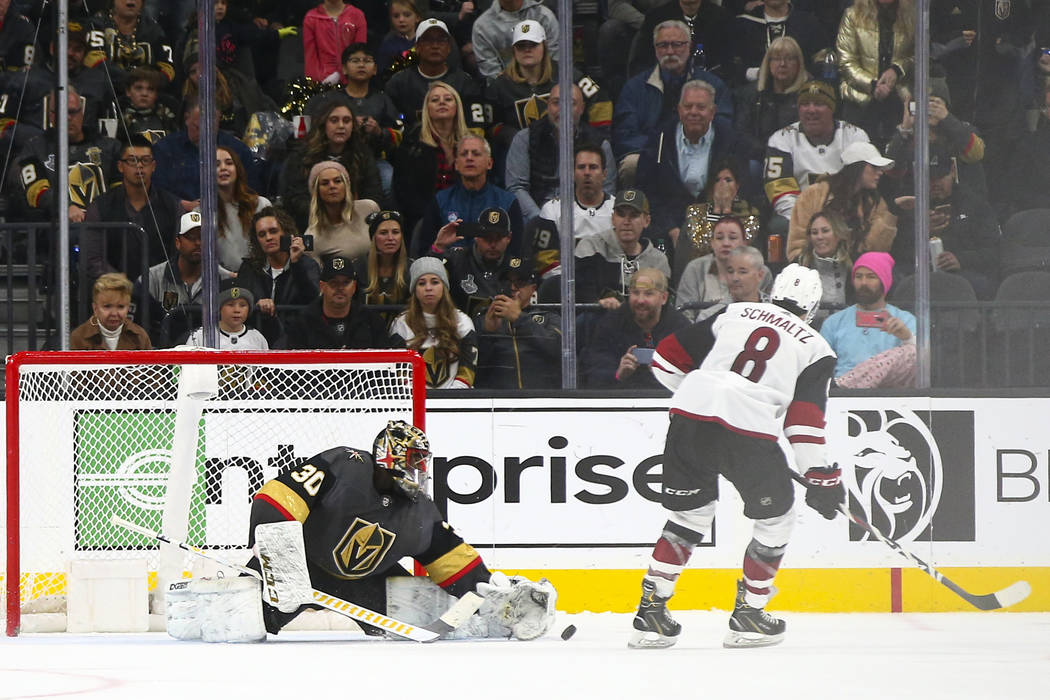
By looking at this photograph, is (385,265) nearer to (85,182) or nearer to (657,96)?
(85,182)

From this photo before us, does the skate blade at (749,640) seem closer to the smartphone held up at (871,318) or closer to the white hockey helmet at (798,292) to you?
the white hockey helmet at (798,292)

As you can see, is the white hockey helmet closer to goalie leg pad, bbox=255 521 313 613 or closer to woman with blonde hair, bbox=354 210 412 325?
woman with blonde hair, bbox=354 210 412 325

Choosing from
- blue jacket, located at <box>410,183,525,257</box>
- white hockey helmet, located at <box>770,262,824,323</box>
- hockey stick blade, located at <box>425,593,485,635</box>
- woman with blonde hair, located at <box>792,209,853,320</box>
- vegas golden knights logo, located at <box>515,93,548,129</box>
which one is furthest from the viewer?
vegas golden knights logo, located at <box>515,93,548,129</box>

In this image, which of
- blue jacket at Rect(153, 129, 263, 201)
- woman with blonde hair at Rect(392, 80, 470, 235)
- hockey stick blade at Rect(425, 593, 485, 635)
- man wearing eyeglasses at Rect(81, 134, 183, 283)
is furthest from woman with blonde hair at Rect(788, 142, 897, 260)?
man wearing eyeglasses at Rect(81, 134, 183, 283)

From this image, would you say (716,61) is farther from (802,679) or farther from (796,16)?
(802,679)

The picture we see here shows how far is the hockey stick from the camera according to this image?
4711 mm

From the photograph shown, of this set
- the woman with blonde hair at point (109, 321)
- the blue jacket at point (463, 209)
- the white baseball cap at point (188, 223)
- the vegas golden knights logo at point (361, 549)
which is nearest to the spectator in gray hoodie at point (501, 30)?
the blue jacket at point (463, 209)

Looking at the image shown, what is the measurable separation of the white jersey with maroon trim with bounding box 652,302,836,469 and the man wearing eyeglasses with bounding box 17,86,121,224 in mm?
2365

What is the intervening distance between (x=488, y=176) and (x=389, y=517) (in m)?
1.77

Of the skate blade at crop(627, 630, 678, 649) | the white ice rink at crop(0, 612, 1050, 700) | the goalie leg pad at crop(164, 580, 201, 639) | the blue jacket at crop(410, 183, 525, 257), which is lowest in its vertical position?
the skate blade at crop(627, 630, 678, 649)

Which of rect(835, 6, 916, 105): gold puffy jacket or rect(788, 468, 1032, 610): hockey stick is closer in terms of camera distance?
rect(788, 468, 1032, 610): hockey stick

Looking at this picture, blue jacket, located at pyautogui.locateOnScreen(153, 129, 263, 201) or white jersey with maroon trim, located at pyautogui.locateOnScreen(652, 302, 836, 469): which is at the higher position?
blue jacket, located at pyautogui.locateOnScreen(153, 129, 263, 201)

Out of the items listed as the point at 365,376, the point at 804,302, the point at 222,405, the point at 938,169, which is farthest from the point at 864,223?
the point at 222,405

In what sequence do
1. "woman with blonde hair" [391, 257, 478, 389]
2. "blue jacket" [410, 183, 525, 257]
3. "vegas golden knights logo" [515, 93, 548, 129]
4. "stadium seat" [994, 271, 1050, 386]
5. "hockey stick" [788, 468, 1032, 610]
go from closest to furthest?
"hockey stick" [788, 468, 1032, 610] < "stadium seat" [994, 271, 1050, 386] < "woman with blonde hair" [391, 257, 478, 389] < "blue jacket" [410, 183, 525, 257] < "vegas golden knights logo" [515, 93, 548, 129]
